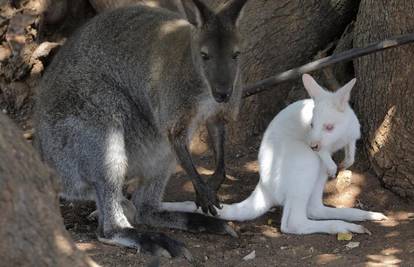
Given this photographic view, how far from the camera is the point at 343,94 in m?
4.77

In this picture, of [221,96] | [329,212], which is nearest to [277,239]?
[329,212]

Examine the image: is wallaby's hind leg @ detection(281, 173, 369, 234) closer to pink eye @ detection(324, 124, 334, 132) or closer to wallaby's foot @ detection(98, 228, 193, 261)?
pink eye @ detection(324, 124, 334, 132)

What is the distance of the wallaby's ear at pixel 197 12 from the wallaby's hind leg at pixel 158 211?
1.04 m

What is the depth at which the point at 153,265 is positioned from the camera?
3.08m

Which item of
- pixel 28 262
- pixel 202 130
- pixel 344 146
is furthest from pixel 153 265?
pixel 202 130

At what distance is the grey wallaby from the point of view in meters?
4.59

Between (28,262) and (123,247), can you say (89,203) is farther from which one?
(28,262)

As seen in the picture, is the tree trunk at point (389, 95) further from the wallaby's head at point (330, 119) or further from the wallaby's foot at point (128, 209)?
the wallaby's foot at point (128, 209)

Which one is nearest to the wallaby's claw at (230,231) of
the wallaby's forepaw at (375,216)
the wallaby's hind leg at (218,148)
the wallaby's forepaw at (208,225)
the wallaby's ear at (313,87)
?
the wallaby's forepaw at (208,225)

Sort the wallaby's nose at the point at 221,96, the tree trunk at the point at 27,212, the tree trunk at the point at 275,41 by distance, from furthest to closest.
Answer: the tree trunk at the point at 275,41 < the wallaby's nose at the point at 221,96 < the tree trunk at the point at 27,212

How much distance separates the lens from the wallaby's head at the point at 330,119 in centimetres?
474

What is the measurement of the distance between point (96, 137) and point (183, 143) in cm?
54

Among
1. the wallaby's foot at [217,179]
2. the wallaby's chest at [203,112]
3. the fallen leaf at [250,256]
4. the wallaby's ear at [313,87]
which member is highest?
the wallaby's ear at [313,87]

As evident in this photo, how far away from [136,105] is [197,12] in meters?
0.78
